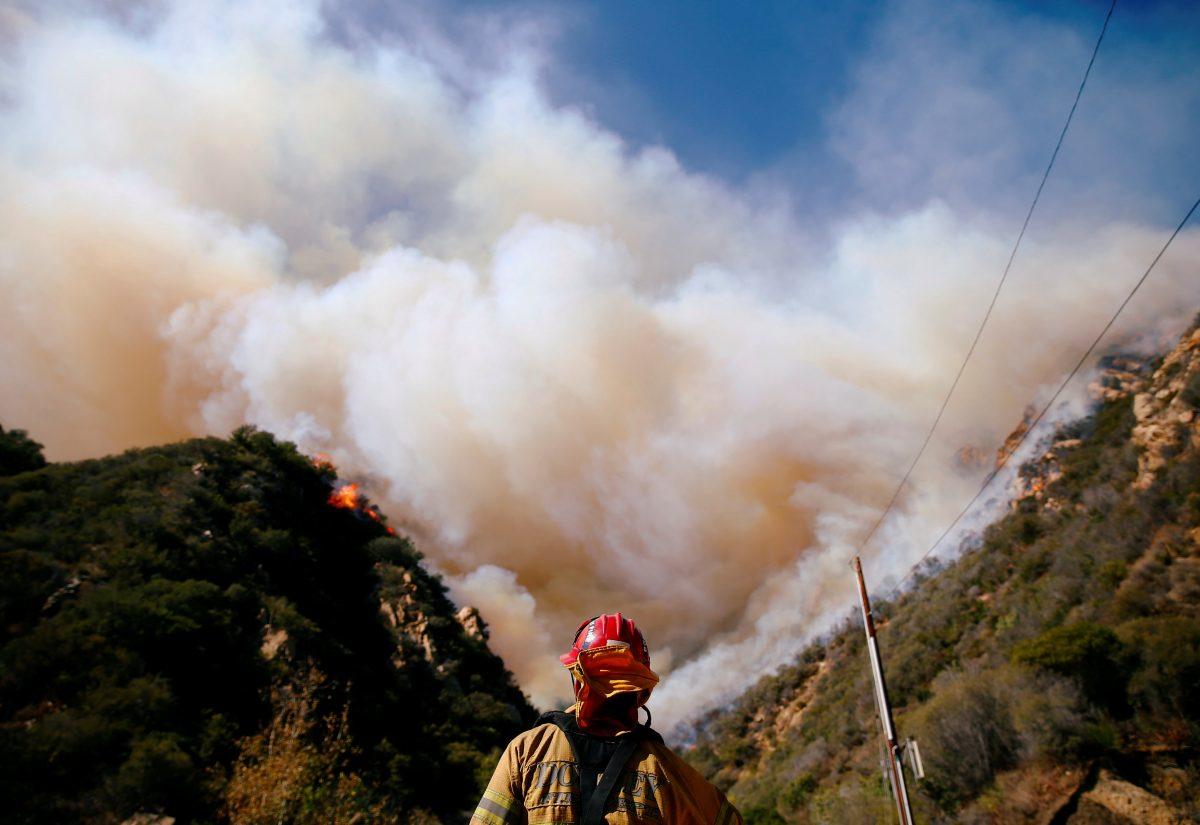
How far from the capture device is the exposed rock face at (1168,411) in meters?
31.1

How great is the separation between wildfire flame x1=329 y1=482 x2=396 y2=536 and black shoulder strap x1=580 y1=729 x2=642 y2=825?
6403cm

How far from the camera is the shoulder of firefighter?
2.94 meters

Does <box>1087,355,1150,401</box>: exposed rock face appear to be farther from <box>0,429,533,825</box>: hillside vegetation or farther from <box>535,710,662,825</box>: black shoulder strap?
<box>535,710,662,825</box>: black shoulder strap

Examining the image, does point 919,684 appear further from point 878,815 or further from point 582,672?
point 582,672

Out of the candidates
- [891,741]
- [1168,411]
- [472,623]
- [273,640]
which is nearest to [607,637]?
[891,741]

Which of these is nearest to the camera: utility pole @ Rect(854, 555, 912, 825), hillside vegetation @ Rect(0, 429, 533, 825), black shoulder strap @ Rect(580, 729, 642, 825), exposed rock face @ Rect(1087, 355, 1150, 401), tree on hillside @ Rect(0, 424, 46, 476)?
black shoulder strap @ Rect(580, 729, 642, 825)

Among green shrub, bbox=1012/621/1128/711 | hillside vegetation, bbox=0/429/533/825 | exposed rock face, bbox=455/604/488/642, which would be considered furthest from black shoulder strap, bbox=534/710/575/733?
exposed rock face, bbox=455/604/488/642

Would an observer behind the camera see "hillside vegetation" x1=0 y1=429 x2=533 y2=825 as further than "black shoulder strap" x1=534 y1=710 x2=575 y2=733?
Yes

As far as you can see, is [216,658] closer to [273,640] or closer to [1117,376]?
[273,640]

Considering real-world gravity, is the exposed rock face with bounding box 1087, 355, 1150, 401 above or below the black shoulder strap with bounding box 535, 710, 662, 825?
above

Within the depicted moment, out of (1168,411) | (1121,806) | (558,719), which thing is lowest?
(1121,806)

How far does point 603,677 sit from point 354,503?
67.2 meters

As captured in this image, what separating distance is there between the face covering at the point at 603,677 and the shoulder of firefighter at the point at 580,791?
0.18 m

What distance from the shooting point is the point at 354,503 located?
6488 cm
